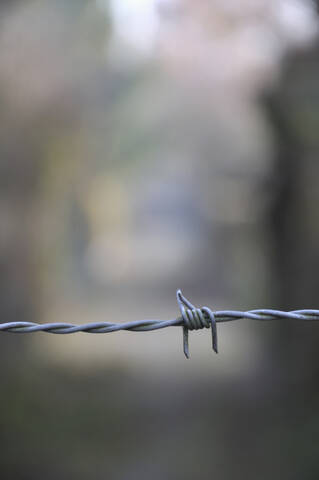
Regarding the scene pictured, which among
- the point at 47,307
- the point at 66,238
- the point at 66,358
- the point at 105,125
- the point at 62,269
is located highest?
the point at 105,125

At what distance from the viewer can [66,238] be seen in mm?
7074

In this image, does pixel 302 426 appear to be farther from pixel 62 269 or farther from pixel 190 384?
pixel 62 269

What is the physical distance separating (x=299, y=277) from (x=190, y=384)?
1.18 metres

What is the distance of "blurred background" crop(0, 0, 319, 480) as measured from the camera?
2.84 metres

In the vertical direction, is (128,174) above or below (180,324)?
above

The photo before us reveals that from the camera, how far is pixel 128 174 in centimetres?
664

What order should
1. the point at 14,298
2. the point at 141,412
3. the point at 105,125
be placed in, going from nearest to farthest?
the point at 141,412
the point at 14,298
the point at 105,125

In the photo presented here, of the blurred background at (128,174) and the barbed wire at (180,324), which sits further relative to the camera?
the blurred background at (128,174)

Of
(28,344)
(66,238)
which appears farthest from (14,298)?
(66,238)

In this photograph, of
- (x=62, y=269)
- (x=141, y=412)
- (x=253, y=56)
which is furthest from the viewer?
(x=62, y=269)

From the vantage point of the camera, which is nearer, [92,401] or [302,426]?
[302,426]

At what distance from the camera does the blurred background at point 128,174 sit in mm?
2836

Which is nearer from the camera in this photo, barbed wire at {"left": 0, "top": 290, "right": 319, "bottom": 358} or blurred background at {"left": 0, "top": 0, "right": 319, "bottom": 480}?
barbed wire at {"left": 0, "top": 290, "right": 319, "bottom": 358}

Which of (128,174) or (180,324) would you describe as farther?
(128,174)
